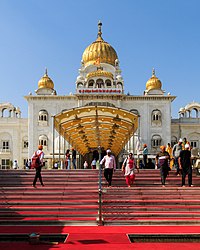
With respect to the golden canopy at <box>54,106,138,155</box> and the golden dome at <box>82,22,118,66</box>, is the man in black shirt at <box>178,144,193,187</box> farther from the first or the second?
the golden dome at <box>82,22,118,66</box>

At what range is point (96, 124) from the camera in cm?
2419

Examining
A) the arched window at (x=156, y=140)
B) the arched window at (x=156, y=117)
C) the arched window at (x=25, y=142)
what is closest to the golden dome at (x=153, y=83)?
the arched window at (x=156, y=117)

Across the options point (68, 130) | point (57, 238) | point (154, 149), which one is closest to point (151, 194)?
point (57, 238)

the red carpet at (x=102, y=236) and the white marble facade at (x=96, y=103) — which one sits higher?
the white marble facade at (x=96, y=103)

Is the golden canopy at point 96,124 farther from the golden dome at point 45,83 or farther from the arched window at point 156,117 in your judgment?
the golden dome at point 45,83

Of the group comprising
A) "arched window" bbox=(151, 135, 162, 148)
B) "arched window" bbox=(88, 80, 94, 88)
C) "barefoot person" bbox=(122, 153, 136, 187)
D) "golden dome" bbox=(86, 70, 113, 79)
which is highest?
"golden dome" bbox=(86, 70, 113, 79)

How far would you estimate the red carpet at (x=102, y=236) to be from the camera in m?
7.71

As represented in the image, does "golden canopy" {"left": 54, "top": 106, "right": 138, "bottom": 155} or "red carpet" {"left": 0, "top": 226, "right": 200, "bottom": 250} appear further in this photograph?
"golden canopy" {"left": 54, "top": 106, "right": 138, "bottom": 155}

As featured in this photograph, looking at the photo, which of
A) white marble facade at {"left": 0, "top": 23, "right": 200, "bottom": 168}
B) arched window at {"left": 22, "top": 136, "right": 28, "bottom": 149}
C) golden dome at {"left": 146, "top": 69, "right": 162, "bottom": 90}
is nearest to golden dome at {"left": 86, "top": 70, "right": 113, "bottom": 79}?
white marble facade at {"left": 0, "top": 23, "right": 200, "bottom": 168}

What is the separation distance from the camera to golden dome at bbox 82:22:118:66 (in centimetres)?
4922

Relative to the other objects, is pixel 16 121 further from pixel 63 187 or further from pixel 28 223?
pixel 28 223

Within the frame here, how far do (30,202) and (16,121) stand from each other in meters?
36.1

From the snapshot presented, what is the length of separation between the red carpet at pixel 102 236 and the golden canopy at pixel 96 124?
1063 cm

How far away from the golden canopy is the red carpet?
10627 mm
